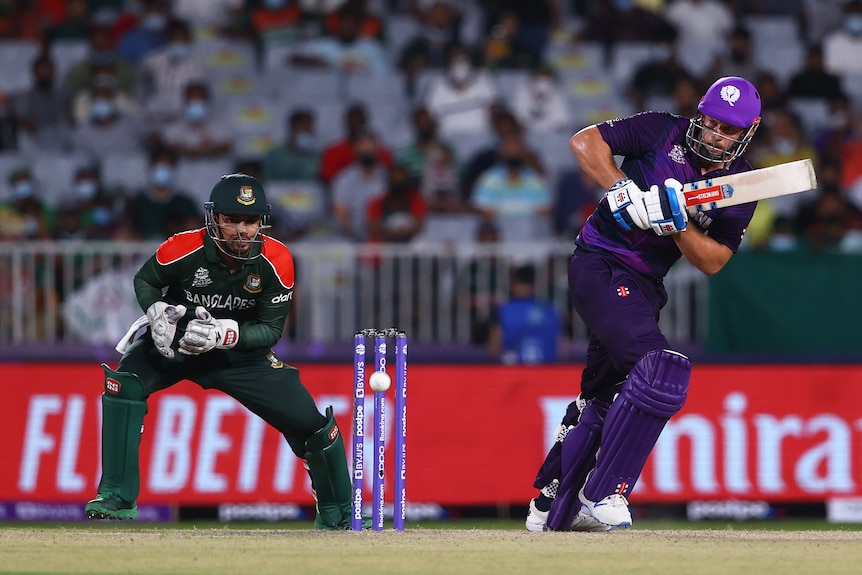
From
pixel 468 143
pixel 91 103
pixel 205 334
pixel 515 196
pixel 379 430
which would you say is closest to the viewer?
pixel 205 334

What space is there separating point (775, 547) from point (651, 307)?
1.32 m

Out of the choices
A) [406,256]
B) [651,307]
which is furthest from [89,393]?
[651,307]

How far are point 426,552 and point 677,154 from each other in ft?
7.70

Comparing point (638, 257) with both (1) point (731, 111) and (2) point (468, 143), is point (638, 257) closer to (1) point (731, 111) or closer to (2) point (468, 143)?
(1) point (731, 111)

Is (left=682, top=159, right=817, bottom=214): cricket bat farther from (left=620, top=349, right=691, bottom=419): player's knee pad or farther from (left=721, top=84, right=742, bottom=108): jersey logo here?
(left=620, top=349, right=691, bottom=419): player's knee pad

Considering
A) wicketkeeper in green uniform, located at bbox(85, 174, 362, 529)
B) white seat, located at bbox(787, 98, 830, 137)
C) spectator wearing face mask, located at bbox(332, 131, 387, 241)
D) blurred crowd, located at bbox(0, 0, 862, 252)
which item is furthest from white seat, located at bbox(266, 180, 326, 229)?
wicketkeeper in green uniform, located at bbox(85, 174, 362, 529)

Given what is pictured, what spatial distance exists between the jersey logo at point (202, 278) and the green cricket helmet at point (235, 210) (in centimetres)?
15

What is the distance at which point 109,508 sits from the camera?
760 centimetres

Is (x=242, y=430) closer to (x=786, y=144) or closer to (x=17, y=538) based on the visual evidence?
(x=17, y=538)

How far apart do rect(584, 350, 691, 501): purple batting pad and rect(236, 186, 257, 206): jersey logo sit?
81.7 inches

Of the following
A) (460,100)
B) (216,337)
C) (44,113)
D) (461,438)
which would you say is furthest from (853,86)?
(216,337)

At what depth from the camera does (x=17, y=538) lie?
7566mm

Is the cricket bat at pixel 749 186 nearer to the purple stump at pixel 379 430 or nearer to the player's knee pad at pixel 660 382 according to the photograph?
the player's knee pad at pixel 660 382

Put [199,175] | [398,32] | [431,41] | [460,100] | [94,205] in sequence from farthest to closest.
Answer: [398,32] < [431,41] < [460,100] < [199,175] < [94,205]
